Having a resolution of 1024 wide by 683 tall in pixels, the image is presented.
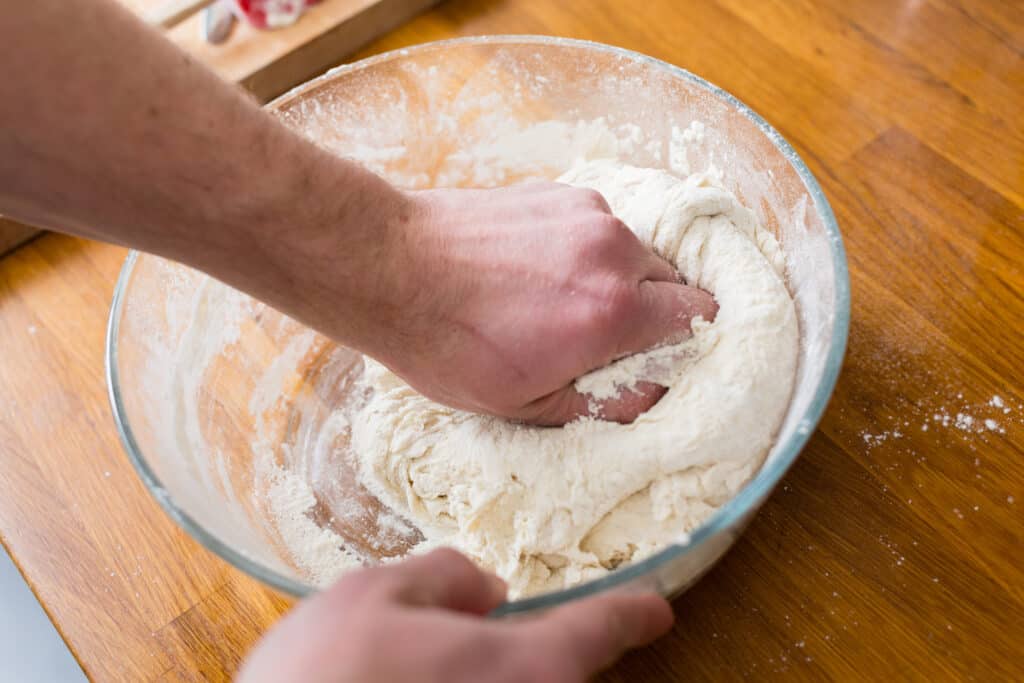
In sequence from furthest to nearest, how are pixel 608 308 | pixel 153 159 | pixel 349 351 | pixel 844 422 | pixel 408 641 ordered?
Answer: pixel 349 351 → pixel 844 422 → pixel 608 308 → pixel 153 159 → pixel 408 641

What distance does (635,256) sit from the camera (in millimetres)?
770

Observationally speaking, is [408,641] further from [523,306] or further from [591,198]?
[591,198]

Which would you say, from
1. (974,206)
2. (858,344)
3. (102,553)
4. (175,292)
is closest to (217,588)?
(102,553)

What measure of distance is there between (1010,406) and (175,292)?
84 cm

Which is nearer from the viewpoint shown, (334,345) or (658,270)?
(658,270)

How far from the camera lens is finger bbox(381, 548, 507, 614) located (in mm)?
485

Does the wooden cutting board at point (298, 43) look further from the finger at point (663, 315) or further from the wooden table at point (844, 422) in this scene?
the finger at point (663, 315)

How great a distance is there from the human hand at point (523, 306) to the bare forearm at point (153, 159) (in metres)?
0.07

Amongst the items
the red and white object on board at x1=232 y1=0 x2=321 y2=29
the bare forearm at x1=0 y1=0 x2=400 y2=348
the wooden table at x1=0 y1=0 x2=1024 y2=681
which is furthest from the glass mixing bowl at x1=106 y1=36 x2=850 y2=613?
the red and white object on board at x1=232 y1=0 x2=321 y2=29

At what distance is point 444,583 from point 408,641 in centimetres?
8

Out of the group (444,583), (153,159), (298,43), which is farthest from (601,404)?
(298,43)

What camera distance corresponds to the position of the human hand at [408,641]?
42cm

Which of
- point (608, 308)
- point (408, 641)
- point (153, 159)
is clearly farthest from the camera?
point (608, 308)

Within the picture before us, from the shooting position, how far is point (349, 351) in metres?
1.02
